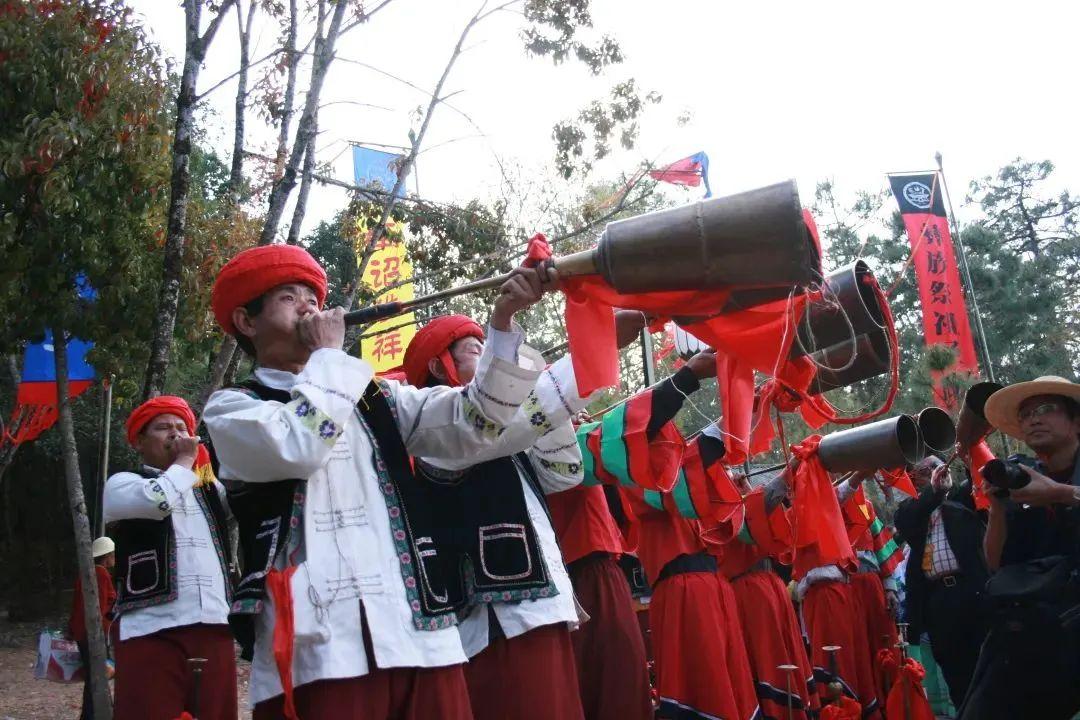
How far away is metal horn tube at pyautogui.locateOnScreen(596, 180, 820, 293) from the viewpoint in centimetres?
215

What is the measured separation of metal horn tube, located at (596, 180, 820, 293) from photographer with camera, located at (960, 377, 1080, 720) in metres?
1.72

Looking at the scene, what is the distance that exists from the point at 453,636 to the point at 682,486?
2.40m

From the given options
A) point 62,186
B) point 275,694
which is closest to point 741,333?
point 275,694

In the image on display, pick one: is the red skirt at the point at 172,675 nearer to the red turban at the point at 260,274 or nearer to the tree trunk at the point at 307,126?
the red turban at the point at 260,274

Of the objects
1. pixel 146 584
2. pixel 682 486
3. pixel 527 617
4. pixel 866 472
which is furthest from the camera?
pixel 866 472

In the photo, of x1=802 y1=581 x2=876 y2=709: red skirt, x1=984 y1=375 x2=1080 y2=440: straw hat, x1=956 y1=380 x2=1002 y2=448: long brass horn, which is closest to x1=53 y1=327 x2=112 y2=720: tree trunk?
x1=802 y1=581 x2=876 y2=709: red skirt


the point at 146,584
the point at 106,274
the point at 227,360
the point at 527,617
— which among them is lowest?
the point at 527,617

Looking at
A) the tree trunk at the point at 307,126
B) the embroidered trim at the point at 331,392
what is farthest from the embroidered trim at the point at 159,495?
the tree trunk at the point at 307,126

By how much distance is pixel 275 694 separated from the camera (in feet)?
7.06

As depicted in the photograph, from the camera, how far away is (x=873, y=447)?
4.69m

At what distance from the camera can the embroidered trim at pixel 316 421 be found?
2.21 meters

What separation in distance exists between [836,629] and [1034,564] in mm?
3058

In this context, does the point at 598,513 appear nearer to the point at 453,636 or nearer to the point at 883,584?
the point at 453,636

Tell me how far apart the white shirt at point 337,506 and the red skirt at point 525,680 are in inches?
20.6
